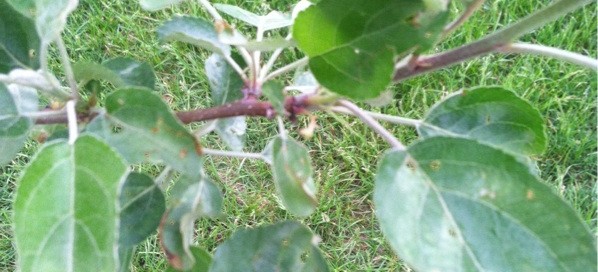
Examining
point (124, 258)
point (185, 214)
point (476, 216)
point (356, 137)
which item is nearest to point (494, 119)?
point (476, 216)

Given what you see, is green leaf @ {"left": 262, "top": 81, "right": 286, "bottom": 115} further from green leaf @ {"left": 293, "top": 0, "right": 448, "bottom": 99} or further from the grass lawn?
the grass lawn

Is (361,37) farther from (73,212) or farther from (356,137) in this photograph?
(356,137)

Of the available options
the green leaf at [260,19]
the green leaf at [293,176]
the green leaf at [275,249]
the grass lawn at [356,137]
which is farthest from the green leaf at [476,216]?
the grass lawn at [356,137]

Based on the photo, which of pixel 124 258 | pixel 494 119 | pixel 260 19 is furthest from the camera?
pixel 260 19

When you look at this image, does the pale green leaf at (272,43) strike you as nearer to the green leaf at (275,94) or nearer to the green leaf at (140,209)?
the green leaf at (275,94)

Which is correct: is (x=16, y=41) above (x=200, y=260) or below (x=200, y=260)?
above

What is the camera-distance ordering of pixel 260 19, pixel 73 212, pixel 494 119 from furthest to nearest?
1. pixel 260 19
2. pixel 494 119
3. pixel 73 212

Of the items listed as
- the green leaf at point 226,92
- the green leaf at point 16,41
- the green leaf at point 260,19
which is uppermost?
the green leaf at point 16,41
